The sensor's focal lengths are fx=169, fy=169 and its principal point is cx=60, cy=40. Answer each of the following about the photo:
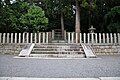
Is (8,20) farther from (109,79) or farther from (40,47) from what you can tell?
(109,79)

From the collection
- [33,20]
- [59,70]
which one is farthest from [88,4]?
[59,70]

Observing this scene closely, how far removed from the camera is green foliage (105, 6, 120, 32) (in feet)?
44.5

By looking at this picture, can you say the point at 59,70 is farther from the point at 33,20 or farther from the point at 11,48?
the point at 33,20

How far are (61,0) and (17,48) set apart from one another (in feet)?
20.7

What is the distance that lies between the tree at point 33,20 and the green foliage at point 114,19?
5541 millimetres

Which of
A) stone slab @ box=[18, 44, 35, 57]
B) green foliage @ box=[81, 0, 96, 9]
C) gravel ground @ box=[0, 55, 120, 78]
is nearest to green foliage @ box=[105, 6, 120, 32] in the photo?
green foliage @ box=[81, 0, 96, 9]

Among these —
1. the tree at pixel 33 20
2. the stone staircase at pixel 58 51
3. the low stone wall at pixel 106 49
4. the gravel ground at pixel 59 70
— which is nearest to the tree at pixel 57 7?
the tree at pixel 33 20

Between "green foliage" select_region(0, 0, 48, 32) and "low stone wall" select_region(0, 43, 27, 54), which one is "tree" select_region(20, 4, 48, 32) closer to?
"green foliage" select_region(0, 0, 48, 32)

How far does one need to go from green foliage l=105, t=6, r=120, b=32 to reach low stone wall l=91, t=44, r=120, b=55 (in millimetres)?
4612

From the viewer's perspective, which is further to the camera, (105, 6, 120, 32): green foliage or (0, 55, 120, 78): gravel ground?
(105, 6, 120, 32): green foliage

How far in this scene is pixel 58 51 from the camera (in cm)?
881

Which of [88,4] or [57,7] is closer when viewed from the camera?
[88,4]

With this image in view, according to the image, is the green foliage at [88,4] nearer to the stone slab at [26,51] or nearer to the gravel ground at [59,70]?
the stone slab at [26,51]

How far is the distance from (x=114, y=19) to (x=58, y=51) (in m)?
8.04
